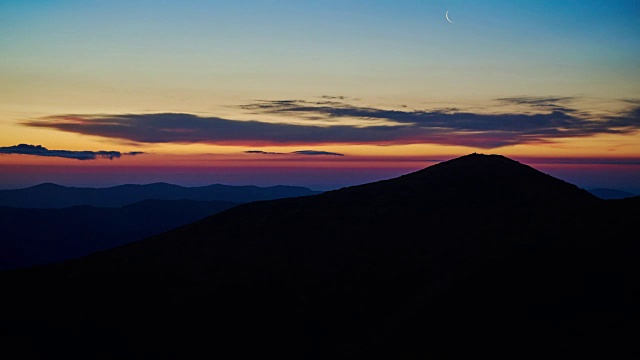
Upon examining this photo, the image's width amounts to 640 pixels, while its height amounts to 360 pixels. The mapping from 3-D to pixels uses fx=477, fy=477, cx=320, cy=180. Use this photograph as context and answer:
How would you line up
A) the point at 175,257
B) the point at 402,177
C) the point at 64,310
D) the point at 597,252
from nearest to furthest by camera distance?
the point at 597,252 < the point at 64,310 < the point at 175,257 < the point at 402,177

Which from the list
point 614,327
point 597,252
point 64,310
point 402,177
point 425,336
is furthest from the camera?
point 402,177

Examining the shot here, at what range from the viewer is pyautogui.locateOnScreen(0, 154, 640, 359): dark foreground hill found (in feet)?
84.0

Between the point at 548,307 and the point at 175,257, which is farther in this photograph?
the point at 175,257

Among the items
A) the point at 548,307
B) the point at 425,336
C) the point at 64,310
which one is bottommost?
→ the point at 64,310

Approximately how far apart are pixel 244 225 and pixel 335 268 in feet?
59.8

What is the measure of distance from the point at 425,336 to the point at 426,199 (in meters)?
27.0

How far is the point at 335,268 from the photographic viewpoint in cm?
3975

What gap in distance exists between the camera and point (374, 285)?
3622 cm

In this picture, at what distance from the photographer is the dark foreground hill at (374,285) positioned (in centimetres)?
2559

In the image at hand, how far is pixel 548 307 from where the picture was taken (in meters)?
26.0

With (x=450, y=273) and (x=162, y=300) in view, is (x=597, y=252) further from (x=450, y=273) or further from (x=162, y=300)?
(x=162, y=300)

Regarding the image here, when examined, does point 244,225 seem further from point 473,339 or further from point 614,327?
point 614,327

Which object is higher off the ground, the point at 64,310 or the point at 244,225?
the point at 244,225

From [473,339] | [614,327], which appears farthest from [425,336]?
[614,327]
